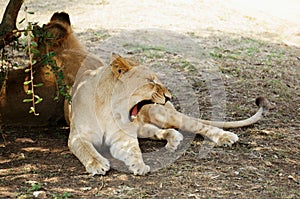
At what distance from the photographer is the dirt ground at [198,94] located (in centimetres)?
378

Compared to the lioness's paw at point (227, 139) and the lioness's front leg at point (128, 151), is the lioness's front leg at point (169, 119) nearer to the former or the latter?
the lioness's paw at point (227, 139)

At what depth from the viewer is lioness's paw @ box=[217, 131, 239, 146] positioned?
4.54 meters

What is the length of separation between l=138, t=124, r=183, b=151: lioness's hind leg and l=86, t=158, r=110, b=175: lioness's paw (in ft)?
2.39

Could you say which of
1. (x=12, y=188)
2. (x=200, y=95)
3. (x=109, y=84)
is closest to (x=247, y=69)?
(x=200, y=95)

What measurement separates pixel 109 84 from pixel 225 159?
107cm

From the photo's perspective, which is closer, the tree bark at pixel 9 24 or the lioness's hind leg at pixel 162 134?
the tree bark at pixel 9 24

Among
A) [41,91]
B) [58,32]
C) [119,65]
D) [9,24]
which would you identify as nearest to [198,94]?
[58,32]

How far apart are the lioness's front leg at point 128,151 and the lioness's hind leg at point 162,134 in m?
0.41

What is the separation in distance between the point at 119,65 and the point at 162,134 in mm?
947

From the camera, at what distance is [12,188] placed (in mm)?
3697

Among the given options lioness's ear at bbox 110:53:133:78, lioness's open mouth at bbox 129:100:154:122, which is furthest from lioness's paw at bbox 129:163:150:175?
lioness's ear at bbox 110:53:133:78

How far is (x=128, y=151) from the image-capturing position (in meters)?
4.11

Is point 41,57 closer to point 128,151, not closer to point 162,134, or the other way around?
point 128,151

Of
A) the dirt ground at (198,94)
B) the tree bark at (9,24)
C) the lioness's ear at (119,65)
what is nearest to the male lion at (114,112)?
the lioness's ear at (119,65)
